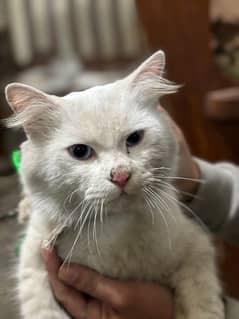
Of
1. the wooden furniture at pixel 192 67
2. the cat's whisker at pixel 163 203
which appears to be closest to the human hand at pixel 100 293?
the cat's whisker at pixel 163 203

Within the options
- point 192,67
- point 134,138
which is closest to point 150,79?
point 134,138

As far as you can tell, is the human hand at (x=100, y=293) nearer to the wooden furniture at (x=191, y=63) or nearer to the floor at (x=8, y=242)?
the floor at (x=8, y=242)

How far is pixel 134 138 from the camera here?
2.53 ft

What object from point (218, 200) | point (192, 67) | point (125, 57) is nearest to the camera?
point (218, 200)

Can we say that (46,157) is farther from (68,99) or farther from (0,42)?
(0,42)

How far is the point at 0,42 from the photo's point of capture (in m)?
3.29

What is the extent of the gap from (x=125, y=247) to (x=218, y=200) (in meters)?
0.38

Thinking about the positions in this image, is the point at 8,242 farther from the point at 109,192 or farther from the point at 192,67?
the point at 192,67

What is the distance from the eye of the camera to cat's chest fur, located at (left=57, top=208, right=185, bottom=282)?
0.79m

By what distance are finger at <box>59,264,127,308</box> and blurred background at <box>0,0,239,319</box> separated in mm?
96

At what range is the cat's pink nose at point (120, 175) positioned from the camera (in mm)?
703

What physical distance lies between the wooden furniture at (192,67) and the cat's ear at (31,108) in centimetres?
93

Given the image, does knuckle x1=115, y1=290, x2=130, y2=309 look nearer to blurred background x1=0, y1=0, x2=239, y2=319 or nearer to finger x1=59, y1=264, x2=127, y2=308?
finger x1=59, y1=264, x2=127, y2=308

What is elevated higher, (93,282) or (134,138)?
(134,138)
